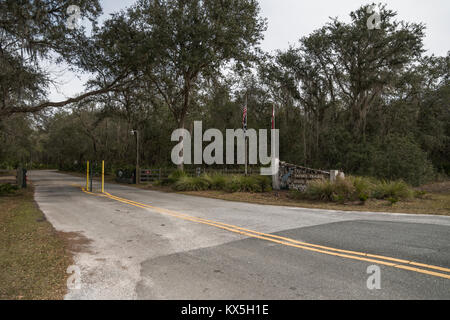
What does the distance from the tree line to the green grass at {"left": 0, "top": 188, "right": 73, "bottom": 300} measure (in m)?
8.87

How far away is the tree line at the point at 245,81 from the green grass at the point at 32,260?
8.87 m

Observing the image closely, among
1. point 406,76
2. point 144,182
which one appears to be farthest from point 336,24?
point 144,182

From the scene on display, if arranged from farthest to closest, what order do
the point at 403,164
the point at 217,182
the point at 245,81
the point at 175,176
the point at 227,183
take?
the point at 245,81 < the point at 175,176 < the point at 403,164 < the point at 217,182 < the point at 227,183

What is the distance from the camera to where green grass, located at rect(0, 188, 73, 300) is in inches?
151

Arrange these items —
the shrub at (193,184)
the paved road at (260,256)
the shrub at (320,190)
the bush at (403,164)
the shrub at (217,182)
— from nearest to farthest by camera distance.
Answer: the paved road at (260,256)
the shrub at (320,190)
the shrub at (217,182)
the shrub at (193,184)
the bush at (403,164)

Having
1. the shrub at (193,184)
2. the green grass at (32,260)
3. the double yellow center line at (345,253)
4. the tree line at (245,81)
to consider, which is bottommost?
the green grass at (32,260)

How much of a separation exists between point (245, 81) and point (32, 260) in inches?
1257

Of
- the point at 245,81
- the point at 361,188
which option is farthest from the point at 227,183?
the point at 245,81

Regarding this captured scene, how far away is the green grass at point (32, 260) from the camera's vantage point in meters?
3.85

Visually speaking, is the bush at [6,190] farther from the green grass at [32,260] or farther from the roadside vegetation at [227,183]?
the green grass at [32,260]

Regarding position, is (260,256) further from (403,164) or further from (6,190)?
(403,164)

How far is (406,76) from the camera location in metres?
24.8

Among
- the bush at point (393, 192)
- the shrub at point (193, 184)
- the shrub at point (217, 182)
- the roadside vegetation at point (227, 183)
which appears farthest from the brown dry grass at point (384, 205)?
the shrub at point (193, 184)

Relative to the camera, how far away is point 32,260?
5.11 metres
